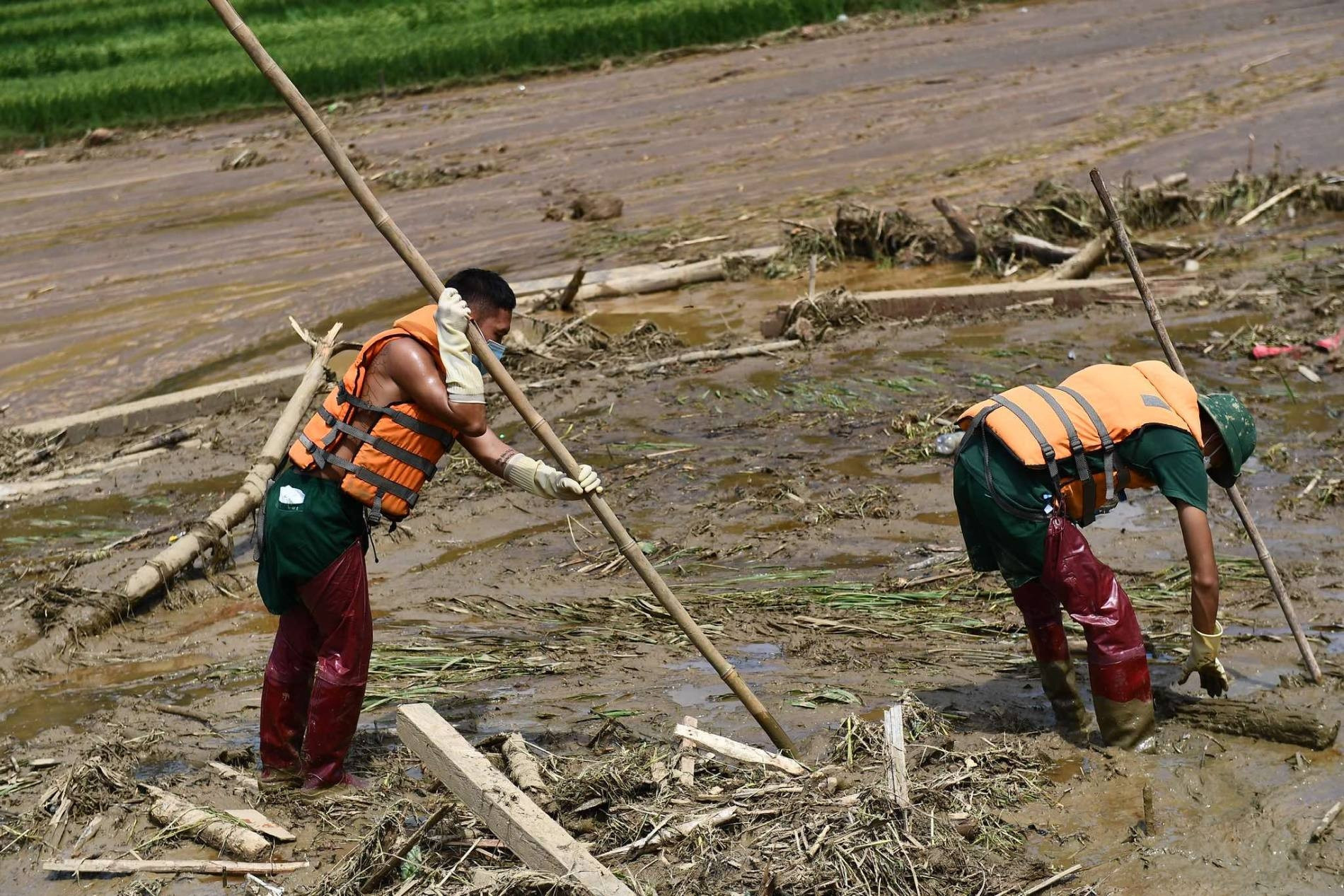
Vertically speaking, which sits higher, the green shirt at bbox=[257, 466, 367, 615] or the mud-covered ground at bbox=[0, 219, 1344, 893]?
the green shirt at bbox=[257, 466, 367, 615]

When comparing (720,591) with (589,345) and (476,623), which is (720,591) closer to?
(476,623)

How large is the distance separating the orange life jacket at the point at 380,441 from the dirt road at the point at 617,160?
758 cm

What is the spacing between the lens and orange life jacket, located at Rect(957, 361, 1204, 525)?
4.61 metres

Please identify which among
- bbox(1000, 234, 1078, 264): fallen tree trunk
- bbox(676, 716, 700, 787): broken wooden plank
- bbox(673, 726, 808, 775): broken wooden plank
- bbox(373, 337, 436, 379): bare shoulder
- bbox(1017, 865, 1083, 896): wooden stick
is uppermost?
bbox(373, 337, 436, 379): bare shoulder

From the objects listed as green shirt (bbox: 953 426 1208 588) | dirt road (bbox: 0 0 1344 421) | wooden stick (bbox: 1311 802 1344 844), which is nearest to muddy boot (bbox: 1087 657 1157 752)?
green shirt (bbox: 953 426 1208 588)

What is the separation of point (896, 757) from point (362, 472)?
6.75 feet

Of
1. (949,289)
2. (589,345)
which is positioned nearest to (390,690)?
(589,345)

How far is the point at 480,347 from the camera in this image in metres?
4.56

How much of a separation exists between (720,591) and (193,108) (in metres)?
22.2

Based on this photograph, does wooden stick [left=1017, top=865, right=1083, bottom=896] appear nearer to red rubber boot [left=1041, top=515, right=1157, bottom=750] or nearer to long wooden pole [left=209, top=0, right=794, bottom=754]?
red rubber boot [left=1041, top=515, right=1157, bottom=750]

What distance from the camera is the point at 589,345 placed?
10.7 meters

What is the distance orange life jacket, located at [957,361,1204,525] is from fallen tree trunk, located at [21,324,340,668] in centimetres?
418

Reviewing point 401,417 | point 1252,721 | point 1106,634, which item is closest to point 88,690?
point 401,417

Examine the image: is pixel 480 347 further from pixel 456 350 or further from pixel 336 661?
pixel 336 661
